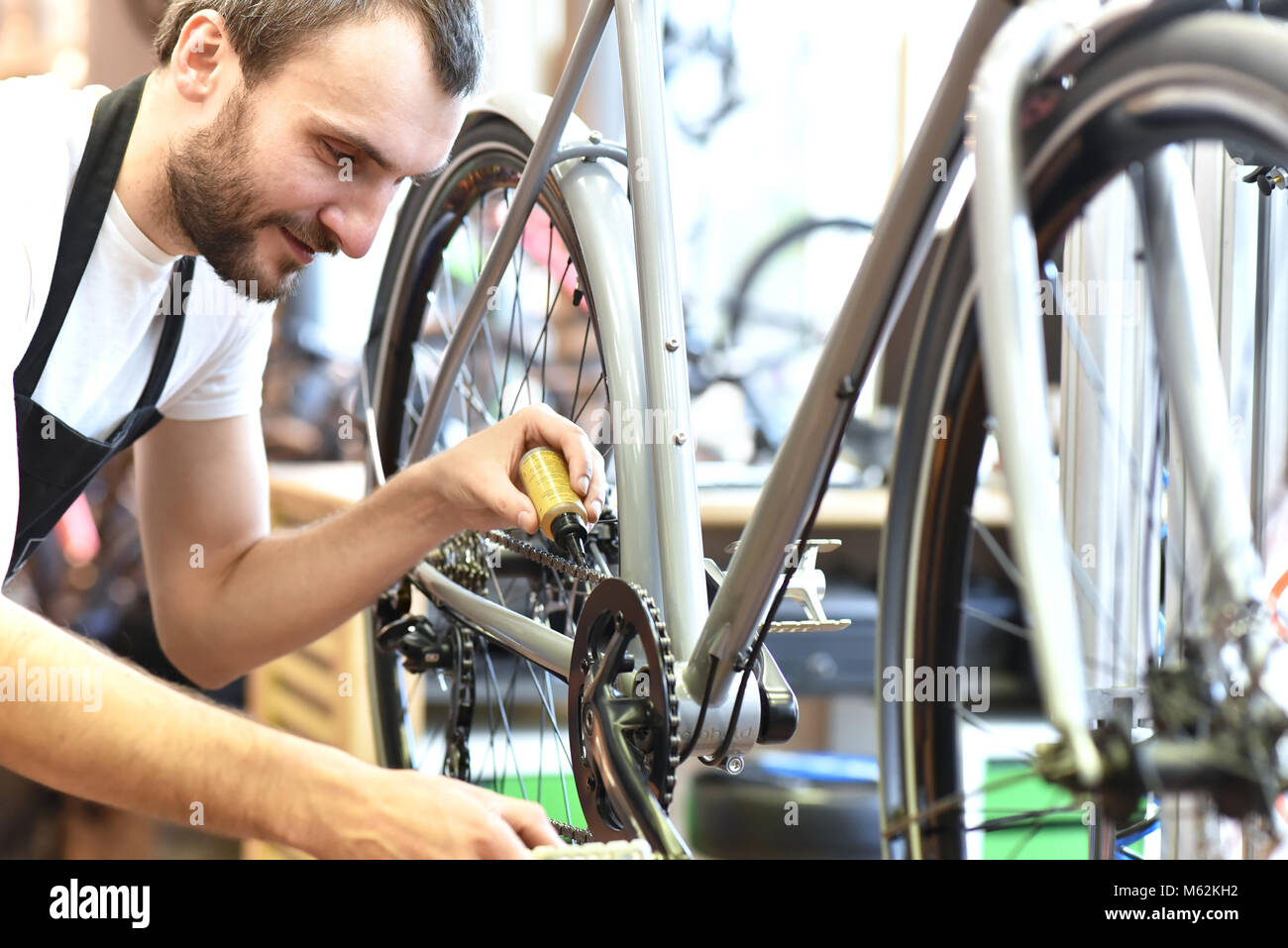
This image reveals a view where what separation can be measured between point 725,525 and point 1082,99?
1.97 metres

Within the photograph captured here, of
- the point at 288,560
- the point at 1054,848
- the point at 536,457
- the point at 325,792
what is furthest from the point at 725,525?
the point at 325,792

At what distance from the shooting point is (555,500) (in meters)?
0.89

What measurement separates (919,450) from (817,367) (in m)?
0.08

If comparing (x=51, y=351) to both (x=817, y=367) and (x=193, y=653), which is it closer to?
(x=193, y=653)

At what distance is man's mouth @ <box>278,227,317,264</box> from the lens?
99 cm

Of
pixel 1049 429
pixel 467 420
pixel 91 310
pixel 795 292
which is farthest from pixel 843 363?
pixel 795 292

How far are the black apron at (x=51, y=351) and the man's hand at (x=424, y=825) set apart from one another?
0.56 meters

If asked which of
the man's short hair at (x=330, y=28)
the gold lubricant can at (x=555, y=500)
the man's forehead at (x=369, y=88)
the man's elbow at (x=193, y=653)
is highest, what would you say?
the man's short hair at (x=330, y=28)

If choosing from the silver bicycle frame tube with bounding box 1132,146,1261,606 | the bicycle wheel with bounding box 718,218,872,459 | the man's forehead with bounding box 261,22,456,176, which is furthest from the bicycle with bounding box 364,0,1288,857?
the bicycle wheel with bounding box 718,218,872,459

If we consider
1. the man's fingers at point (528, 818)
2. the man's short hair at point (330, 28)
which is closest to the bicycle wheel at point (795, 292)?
the man's short hair at point (330, 28)

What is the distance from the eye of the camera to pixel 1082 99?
0.57 m

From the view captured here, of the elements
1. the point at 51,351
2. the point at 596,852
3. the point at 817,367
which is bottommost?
the point at 596,852

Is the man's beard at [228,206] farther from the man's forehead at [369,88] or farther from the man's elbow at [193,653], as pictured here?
the man's elbow at [193,653]

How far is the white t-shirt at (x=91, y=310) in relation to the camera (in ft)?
2.90
